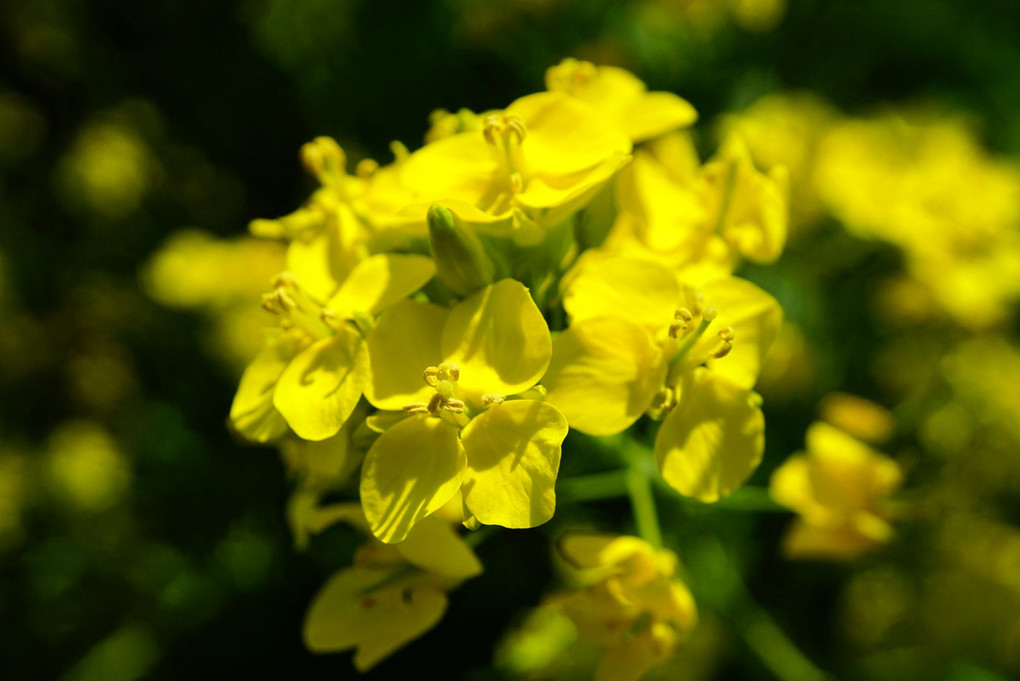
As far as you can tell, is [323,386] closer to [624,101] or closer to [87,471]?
[624,101]

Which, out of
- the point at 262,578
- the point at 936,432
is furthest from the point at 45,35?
the point at 936,432

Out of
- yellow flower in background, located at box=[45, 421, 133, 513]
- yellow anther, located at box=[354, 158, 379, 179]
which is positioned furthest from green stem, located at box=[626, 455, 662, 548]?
yellow flower in background, located at box=[45, 421, 133, 513]

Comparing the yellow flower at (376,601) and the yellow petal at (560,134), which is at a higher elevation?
the yellow petal at (560,134)

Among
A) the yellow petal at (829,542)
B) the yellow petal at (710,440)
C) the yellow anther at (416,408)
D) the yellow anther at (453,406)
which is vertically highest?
the yellow anther at (453,406)

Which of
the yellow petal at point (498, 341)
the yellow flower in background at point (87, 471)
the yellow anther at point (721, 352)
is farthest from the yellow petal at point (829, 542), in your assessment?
the yellow flower in background at point (87, 471)

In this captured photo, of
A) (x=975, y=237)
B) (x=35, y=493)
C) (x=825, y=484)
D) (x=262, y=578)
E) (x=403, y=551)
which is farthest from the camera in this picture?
(x=35, y=493)

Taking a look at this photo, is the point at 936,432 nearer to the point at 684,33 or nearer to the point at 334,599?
the point at 684,33

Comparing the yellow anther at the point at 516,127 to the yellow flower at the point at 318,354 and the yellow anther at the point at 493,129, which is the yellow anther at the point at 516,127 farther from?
the yellow flower at the point at 318,354
